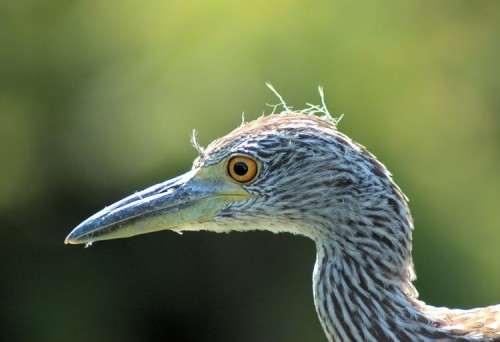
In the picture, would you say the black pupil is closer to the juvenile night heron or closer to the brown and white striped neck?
A: the juvenile night heron

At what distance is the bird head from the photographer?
4676 millimetres

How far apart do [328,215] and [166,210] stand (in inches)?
29.6

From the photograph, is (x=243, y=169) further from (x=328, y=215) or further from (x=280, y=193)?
(x=328, y=215)

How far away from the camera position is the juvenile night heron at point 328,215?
4.65 metres

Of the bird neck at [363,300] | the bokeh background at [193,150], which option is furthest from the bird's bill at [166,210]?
the bokeh background at [193,150]

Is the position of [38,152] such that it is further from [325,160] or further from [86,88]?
[325,160]

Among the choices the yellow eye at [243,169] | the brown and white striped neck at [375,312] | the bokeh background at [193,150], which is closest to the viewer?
the brown and white striped neck at [375,312]

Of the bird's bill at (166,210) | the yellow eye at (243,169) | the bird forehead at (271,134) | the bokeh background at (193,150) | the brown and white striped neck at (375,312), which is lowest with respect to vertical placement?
the brown and white striped neck at (375,312)

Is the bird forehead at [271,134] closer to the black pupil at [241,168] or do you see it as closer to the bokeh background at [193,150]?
the black pupil at [241,168]

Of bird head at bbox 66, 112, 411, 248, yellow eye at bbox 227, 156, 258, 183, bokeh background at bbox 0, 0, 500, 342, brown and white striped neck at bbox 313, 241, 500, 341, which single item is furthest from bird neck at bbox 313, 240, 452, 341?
bokeh background at bbox 0, 0, 500, 342

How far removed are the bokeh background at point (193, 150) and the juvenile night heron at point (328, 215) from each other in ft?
12.1

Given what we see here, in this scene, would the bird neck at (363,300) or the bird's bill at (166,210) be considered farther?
the bird's bill at (166,210)

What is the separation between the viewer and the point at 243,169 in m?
4.73

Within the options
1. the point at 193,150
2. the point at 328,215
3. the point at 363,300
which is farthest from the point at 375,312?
the point at 193,150
